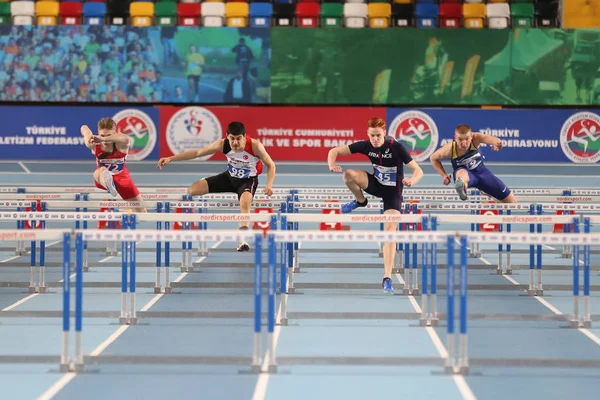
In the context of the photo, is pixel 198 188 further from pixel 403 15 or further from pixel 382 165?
pixel 403 15

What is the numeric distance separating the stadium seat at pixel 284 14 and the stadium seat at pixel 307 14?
153 millimetres

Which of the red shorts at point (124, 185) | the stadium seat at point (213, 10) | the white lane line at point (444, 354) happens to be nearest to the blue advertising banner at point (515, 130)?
the stadium seat at point (213, 10)

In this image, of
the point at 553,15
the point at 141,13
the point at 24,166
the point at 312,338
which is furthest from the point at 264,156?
the point at 553,15

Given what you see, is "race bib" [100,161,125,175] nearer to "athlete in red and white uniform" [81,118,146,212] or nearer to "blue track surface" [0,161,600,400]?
"athlete in red and white uniform" [81,118,146,212]

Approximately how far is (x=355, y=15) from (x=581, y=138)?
20.2ft

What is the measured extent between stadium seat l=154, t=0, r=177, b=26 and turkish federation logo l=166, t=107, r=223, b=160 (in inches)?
103

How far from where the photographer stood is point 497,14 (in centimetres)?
2316

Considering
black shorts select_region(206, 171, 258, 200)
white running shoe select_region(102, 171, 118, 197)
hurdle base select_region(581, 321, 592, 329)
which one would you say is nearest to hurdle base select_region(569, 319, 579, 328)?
hurdle base select_region(581, 321, 592, 329)

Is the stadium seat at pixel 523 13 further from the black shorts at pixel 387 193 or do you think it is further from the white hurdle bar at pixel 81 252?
the white hurdle bar at pixel 81 252

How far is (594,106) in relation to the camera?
22.6 meters

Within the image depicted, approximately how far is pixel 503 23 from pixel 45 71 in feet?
36.2

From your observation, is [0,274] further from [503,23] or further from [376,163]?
[503,23]

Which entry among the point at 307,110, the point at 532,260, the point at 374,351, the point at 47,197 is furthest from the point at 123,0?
the point at 374,351

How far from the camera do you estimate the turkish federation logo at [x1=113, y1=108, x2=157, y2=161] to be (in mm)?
22219
